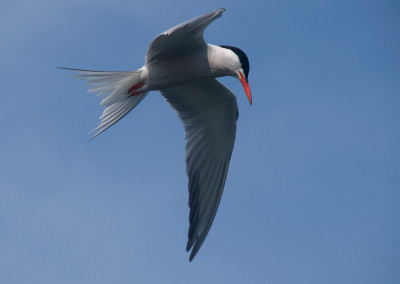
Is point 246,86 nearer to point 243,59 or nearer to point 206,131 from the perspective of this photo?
point 243,59

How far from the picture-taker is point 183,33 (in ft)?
23.2

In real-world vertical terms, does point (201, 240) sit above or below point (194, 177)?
below

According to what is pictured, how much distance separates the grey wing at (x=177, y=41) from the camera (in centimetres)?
679

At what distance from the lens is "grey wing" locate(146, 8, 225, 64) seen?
267 inches

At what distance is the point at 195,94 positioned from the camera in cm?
829

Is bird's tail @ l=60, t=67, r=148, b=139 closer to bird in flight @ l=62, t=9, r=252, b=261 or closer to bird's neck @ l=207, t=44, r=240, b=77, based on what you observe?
bird in flight @ l=62, t=9, r=252, b=261

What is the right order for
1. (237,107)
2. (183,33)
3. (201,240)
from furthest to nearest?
1. (237,107)
2. (201,240)
3. (183,33)

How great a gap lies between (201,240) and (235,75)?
1.87 m

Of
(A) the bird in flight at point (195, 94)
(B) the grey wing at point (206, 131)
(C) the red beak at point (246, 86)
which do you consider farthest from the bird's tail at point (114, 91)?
(C) the red beak at point (246, 86)

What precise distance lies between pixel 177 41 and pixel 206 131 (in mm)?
1523

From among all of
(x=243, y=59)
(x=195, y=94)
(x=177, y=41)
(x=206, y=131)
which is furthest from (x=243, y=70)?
(x=206, y=131)

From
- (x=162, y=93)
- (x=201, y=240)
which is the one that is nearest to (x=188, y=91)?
(x=162, y=93)

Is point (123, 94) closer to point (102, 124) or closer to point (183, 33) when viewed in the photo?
point (102, 124)

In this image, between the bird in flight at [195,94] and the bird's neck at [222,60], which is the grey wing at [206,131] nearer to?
the bird in flight at [195,94]
